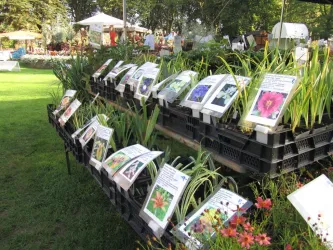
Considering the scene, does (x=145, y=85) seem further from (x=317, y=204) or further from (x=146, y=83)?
(x=317, y=204)

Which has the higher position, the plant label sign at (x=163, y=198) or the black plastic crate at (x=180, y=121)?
the black plastic crate at (x=180, y=121)

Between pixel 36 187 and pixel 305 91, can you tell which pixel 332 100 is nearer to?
pixel 305 91

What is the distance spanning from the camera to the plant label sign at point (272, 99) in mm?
1243

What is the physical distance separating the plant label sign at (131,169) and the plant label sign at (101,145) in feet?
1.08

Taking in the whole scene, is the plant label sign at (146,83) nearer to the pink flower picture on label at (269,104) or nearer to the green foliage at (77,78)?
the pink flower picture on label at (269,104)

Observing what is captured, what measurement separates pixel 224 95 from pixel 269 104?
283 millimetres

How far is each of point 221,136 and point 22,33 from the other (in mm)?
24147

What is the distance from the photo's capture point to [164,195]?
1.22m

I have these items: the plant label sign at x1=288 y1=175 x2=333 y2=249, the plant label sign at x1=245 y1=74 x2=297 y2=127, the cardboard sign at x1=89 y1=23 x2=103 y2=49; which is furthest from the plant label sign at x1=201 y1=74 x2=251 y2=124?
the cardboard sign at x1=89 y1=23 x2=103 y2=49

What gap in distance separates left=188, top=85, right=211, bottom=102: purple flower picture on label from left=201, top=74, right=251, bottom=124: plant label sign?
7 centimetres

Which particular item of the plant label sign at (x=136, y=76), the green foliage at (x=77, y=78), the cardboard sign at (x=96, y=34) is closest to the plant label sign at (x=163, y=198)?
the plant label sign at (x=136, y=76)

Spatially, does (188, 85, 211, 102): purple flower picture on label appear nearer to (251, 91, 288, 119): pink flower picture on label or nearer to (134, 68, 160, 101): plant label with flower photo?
(251, 91, 288, 119): pink flower picture on label

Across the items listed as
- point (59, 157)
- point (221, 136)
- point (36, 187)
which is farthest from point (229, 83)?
point (59, 157)

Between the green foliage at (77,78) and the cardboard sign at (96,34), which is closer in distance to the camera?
the green foliage at (77,78)
